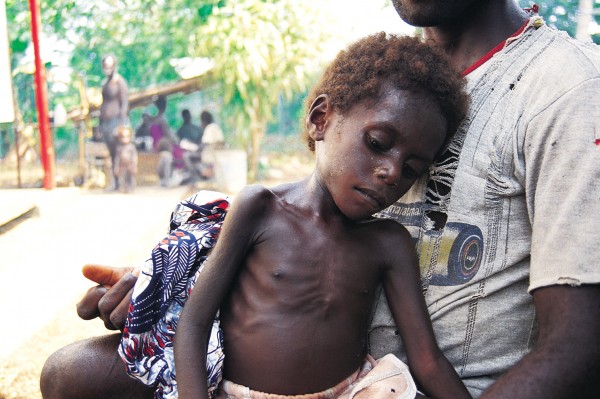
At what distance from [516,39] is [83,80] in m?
13.1

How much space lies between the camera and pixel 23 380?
3318mm

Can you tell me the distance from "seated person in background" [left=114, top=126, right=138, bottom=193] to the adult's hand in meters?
10.4

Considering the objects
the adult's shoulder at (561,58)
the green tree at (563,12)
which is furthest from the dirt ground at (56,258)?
the green tree at (563,12)

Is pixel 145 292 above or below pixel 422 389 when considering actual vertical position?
above

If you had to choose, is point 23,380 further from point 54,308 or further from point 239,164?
point 239,164

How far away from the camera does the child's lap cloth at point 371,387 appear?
59.4 inches

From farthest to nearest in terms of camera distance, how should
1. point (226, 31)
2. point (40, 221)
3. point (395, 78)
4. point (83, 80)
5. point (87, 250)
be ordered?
point (83, 80), point (226, 31), point (40, 221), point (87, 250), point (395, 78)

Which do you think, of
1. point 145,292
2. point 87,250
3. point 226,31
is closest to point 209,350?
point 145,292

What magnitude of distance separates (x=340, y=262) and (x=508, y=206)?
436 millimetres

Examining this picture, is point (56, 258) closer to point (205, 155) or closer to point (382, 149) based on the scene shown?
point (382, 149)

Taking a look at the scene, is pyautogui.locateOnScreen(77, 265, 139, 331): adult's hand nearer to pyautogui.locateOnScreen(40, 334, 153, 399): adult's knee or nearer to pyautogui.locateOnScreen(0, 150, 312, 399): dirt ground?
pyautogui.locateOnScreen(40, 334, 153, 399): adult's knee

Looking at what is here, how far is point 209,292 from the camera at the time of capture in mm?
1556

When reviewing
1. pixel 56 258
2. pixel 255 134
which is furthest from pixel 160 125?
pixel 56 258

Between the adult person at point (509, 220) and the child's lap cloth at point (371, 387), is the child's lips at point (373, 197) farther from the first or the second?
the child's lap cloth at point (371, 387)
